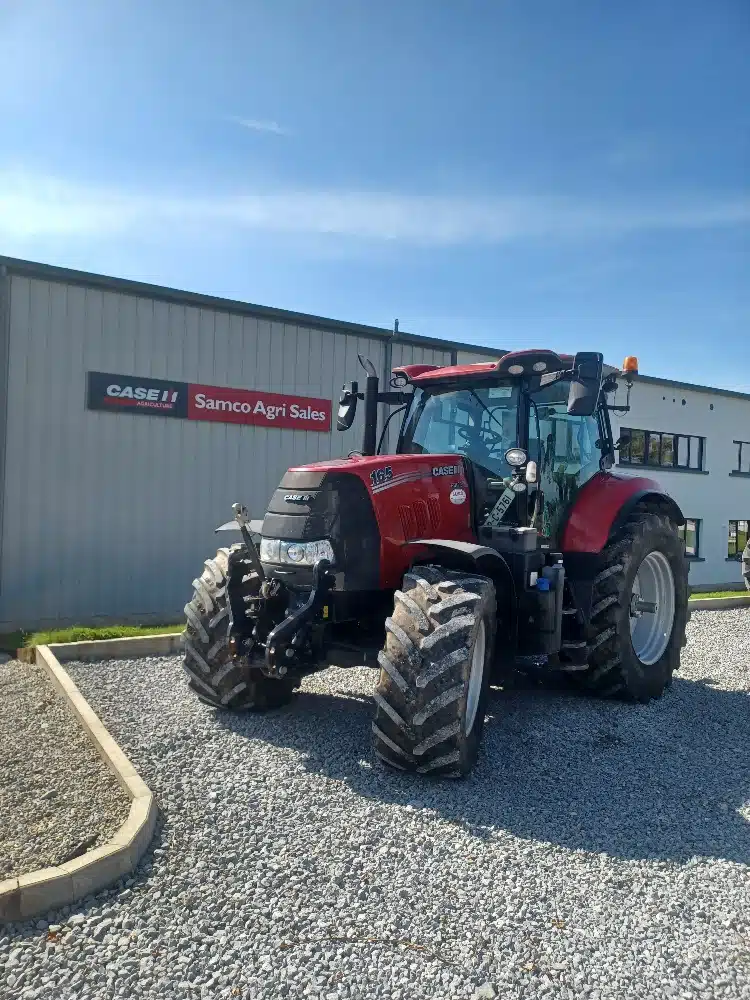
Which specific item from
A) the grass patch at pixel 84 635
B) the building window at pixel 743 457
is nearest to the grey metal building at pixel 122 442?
the grass patch at pixel 84 635

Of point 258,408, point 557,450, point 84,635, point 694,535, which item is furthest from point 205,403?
point 694,535

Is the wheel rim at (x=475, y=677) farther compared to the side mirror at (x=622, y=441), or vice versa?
the side mirror at (x=622, y=441)

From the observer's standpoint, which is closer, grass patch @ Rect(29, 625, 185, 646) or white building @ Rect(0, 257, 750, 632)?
grass patch @ Rect(29, 625, 185, 646)

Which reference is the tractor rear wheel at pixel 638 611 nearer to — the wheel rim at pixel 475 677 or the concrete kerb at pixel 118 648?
the wheel rim at pixel 475 677

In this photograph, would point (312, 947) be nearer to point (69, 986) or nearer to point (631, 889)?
point (69, 986)

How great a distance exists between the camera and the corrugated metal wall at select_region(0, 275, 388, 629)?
979cm

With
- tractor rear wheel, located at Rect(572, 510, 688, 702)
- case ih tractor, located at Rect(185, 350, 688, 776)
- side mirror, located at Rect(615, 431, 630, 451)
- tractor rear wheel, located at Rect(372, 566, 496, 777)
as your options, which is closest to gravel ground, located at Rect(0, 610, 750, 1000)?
tractor rear wheel, located at Rect(372, 566, 496, 777)

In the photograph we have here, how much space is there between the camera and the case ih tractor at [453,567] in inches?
168

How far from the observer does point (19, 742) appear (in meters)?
4.96

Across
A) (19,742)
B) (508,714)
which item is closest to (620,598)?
(508,714)

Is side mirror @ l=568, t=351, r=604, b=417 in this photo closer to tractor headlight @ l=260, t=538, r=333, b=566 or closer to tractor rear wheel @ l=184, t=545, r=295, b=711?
tractor headlight @ l=260, t=538, r=333, b=566

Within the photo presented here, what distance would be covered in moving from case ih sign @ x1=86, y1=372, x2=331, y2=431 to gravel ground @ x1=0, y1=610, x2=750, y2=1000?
579 cm

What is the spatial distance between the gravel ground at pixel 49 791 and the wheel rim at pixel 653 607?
4.39m

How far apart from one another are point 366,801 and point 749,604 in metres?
9.97
